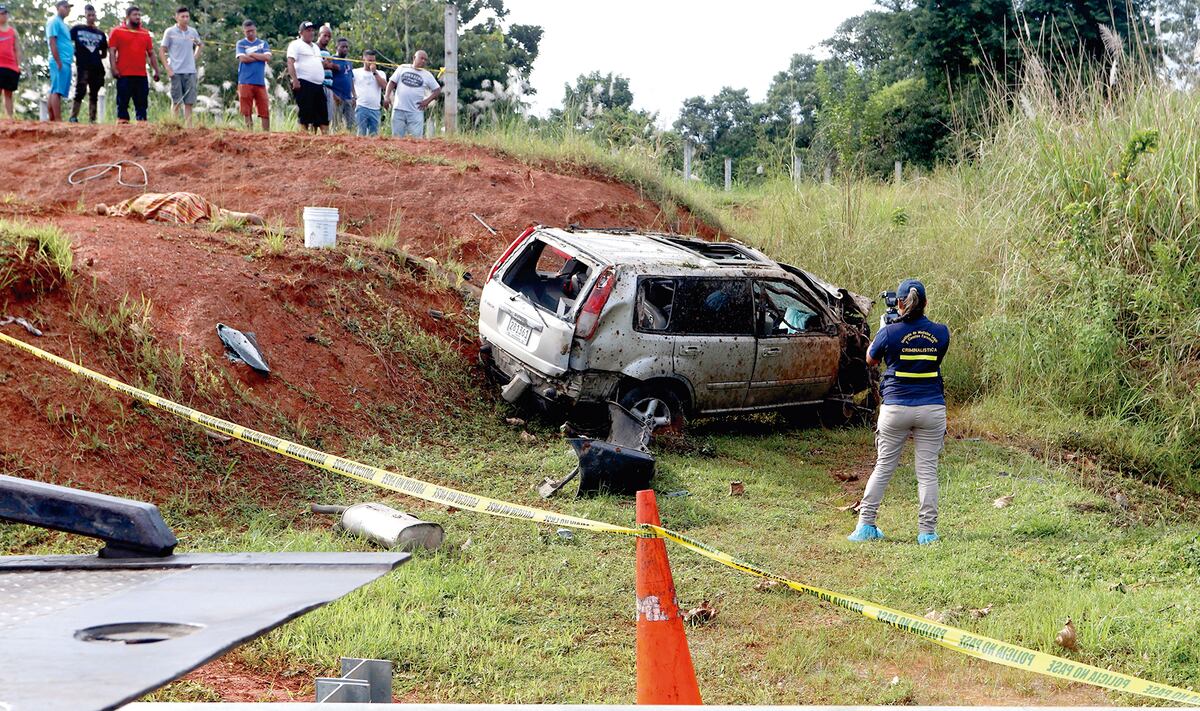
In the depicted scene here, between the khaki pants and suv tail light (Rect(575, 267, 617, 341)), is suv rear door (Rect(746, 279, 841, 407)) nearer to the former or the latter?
suv tail light (Rect(575, 267, 617, 341))

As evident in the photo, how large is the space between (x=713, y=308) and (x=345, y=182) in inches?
264

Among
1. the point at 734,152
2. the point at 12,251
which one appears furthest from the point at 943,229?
the point at 734,152

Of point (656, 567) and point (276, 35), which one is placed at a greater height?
point (276, 35)

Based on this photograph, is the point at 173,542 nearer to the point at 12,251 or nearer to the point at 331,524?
the point at 331,524

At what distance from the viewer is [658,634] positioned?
4.32m

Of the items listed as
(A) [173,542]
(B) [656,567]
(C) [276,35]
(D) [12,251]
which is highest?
(C) [276,35]

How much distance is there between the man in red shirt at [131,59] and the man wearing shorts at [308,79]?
78.5 inches

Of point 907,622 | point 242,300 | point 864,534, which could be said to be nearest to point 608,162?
point 242,300

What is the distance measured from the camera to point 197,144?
50.3ft

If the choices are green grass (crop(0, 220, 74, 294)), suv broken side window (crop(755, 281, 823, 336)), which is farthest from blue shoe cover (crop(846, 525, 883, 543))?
green grass (crop(0, 220, 74, 294))

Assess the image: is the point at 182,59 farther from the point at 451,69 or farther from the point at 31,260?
the point at 31,260

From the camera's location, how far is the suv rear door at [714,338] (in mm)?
9867

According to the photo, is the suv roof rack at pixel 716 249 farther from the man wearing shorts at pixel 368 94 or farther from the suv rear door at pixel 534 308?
the man wearing shorts at pixel 368 94

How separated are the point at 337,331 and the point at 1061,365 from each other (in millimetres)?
7052
